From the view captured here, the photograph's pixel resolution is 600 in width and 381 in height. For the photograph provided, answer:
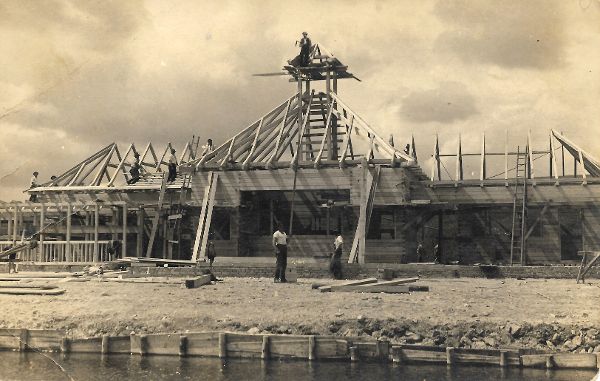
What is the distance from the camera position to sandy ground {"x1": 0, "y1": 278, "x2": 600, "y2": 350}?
12734 mm

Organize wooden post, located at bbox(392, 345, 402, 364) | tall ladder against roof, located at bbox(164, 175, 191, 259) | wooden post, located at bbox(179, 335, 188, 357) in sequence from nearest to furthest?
wooden post, located at bbox(392, 345, 402, 364) → wooden post, located at bbox(179, 335, 188, 357) → tall ladder against roof, located at bbox(164, 175, 191, 259)

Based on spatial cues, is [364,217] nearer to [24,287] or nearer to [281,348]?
[281,348]

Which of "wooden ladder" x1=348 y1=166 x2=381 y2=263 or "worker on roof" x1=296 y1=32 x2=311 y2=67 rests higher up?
"worker on roof" x1=296 y1=32 x2=311 y2=67

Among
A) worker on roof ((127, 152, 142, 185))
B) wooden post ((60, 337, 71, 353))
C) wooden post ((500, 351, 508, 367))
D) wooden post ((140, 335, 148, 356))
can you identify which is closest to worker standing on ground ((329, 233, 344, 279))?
wooden post ((140, 335, 148, 356))

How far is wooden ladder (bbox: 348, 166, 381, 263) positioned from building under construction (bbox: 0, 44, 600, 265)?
0.06 metres

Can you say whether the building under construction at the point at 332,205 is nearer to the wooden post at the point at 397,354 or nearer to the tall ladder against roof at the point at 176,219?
the tall ladder against roof at the point at 176,219

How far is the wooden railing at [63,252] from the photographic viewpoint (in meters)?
28.2

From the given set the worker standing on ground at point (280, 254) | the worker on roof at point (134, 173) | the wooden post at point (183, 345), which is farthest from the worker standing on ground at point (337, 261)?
the worker on roof at point (134, 173)

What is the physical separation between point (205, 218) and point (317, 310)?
489 inches

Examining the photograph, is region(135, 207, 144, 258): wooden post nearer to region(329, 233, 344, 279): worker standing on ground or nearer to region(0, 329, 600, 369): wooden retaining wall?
region(329, 233, 344, 279): worker standing on ground

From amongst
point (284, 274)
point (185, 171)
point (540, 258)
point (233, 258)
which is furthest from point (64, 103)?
point (540, 258)

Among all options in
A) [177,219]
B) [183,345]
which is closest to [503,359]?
[183,345]

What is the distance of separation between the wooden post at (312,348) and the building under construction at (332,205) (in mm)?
10950

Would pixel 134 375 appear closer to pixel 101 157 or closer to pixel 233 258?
pixel 233 258
